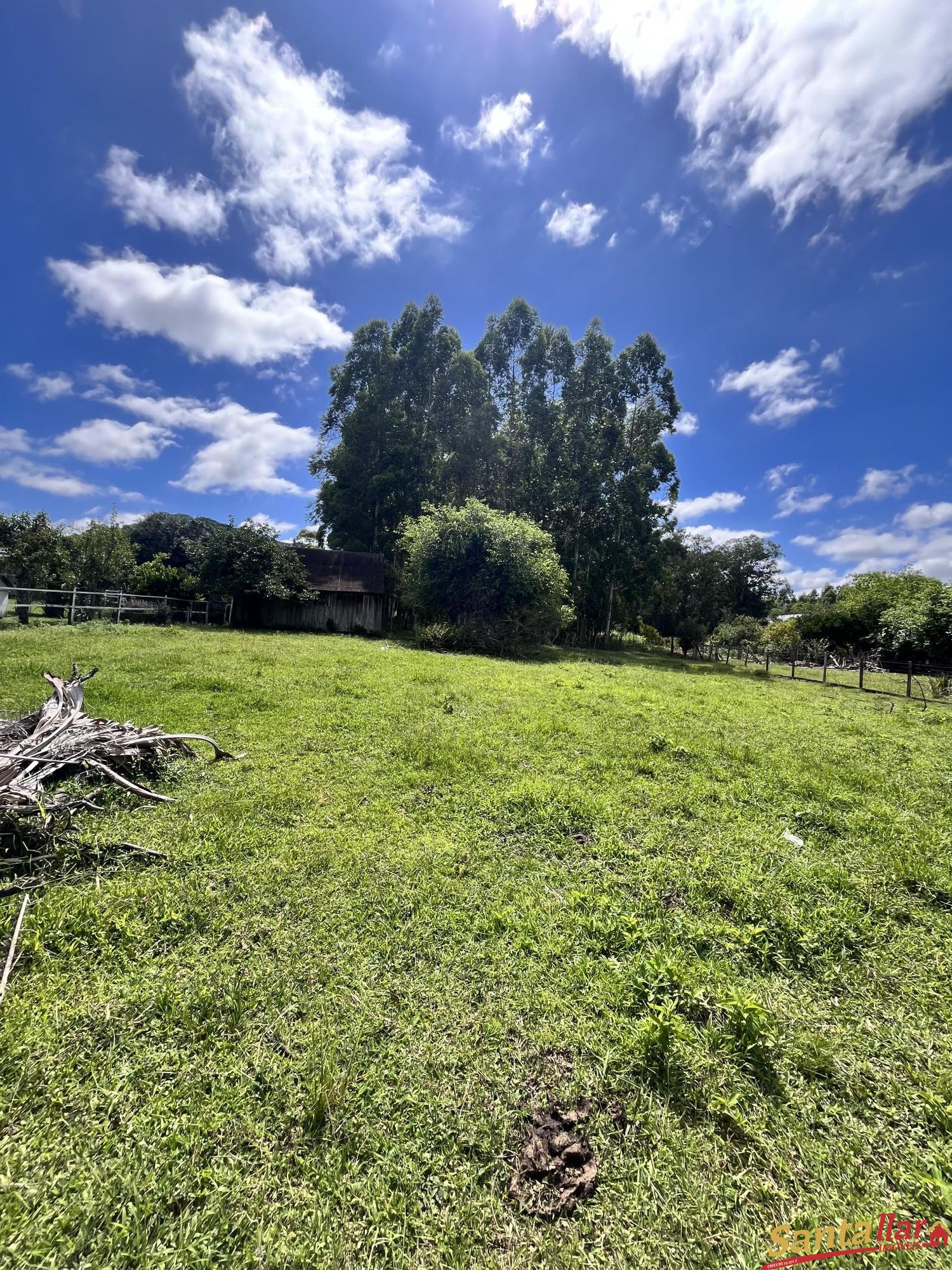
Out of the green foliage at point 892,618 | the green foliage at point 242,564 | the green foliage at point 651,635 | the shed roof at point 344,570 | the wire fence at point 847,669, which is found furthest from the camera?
the green foliage at point 651,635

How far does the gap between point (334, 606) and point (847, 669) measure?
97.2 feet

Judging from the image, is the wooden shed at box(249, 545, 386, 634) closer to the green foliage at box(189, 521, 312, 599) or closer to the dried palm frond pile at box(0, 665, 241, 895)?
the green foliage at box(189, 521, 312, 599)

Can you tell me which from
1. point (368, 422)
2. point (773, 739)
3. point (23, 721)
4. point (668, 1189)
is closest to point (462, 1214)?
point (668, 1189)

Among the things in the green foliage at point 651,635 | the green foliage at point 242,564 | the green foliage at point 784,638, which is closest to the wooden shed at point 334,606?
the green foliage at point 242,564

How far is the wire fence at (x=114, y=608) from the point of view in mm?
17797

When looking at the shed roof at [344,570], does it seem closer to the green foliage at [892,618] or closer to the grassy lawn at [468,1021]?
the grassy lawn at [468,1021]

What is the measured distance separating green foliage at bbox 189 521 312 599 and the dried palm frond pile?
1782cm

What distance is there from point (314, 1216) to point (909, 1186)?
211 centimetres

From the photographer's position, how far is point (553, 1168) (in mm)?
1742

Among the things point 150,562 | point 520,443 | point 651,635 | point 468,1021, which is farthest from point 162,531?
point 468,1021

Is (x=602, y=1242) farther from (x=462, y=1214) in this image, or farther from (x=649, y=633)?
(x=649, y=633)

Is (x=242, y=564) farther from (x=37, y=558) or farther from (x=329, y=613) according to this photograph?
(x=37, y=558)

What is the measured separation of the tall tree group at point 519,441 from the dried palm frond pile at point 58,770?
81.3ft

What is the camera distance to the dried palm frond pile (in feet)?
10.5
